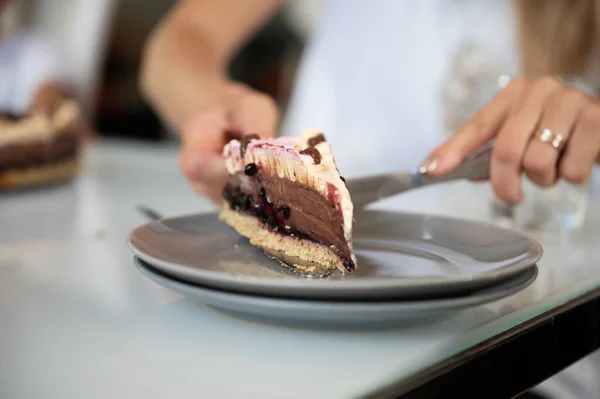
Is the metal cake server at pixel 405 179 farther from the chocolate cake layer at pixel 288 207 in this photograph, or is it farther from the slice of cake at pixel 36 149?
the slice of cake at pixel 36 149

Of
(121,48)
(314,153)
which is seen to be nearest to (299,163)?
(314,153)

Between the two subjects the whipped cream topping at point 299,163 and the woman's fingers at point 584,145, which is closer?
the whipped cream topping at point 299,163

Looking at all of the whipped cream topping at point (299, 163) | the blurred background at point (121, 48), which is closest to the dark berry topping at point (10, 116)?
the whipped cream topping at point (299, 163)

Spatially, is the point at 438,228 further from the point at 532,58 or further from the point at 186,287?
the point at 532,58

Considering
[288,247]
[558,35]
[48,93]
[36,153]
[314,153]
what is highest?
[558,35]

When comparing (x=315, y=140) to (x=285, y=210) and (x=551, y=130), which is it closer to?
(x=285, y=210)

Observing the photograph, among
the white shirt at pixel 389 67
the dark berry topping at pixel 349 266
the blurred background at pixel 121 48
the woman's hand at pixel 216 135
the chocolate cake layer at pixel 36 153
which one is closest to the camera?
the dark berry topping at pixel 349 266
